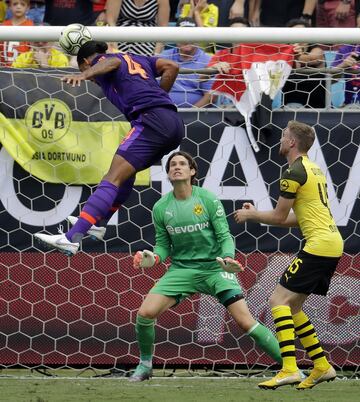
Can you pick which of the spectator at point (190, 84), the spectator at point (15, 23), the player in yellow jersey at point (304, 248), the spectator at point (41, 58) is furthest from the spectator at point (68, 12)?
the player in yellow jersey at point (304, 248)

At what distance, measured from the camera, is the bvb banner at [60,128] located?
945cm

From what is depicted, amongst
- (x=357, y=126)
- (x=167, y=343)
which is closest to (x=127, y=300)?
(x=167, y=343)

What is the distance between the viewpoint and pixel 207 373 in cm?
943

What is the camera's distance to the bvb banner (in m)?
9.45

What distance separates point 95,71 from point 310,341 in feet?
8.52

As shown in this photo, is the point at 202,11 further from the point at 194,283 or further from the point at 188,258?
the point at 194,283

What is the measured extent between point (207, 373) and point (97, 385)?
1.36 m

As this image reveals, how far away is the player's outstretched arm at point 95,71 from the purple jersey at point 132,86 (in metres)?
0.09

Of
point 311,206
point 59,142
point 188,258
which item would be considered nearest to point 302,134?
point 311,206

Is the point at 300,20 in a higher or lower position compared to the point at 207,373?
higher

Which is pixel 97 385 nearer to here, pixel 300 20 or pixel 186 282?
pixel 186 282

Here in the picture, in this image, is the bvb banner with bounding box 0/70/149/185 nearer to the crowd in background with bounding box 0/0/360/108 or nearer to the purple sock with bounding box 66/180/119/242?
the crowd in background with bounding box 0/0/360/108

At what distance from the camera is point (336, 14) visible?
1173 cm

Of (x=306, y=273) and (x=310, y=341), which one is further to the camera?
(x=310, y=341)
